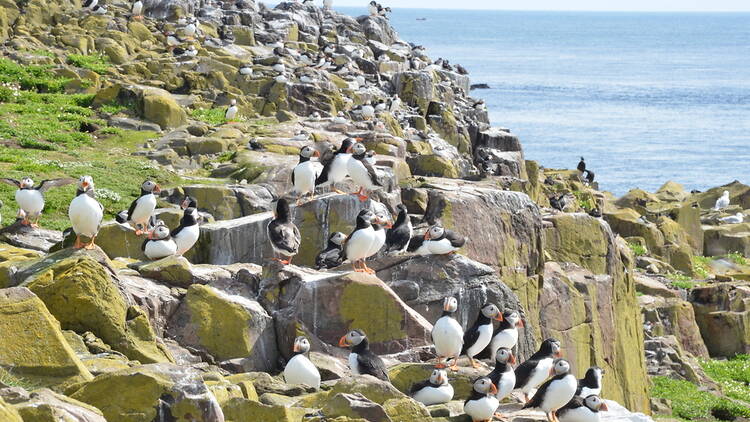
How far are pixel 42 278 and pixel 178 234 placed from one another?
4397mm

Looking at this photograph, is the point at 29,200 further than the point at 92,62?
No

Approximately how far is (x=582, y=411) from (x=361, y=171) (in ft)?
24.8

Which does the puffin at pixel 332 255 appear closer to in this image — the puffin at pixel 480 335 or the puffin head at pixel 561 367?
the puffin at pixel 480 335

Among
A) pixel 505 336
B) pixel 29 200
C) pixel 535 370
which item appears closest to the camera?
pixel 535 370

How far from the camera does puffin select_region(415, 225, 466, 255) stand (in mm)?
17906

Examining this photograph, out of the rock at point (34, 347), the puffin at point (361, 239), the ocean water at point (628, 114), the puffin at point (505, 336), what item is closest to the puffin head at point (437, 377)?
the puffin at point (505, 336)

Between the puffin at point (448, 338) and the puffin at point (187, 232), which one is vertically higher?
the puffin at point (187, 232)

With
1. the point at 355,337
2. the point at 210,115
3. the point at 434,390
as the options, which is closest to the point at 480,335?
the point at 355,337

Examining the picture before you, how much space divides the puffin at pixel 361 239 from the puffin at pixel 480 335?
2.02 m

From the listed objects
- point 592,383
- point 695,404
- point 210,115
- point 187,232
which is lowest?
point 695,404

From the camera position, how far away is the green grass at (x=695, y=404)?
958 inches

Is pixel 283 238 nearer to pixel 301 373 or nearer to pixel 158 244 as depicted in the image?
pixel 158 244

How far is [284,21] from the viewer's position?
2442 inches

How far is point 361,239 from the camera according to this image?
668 inches
